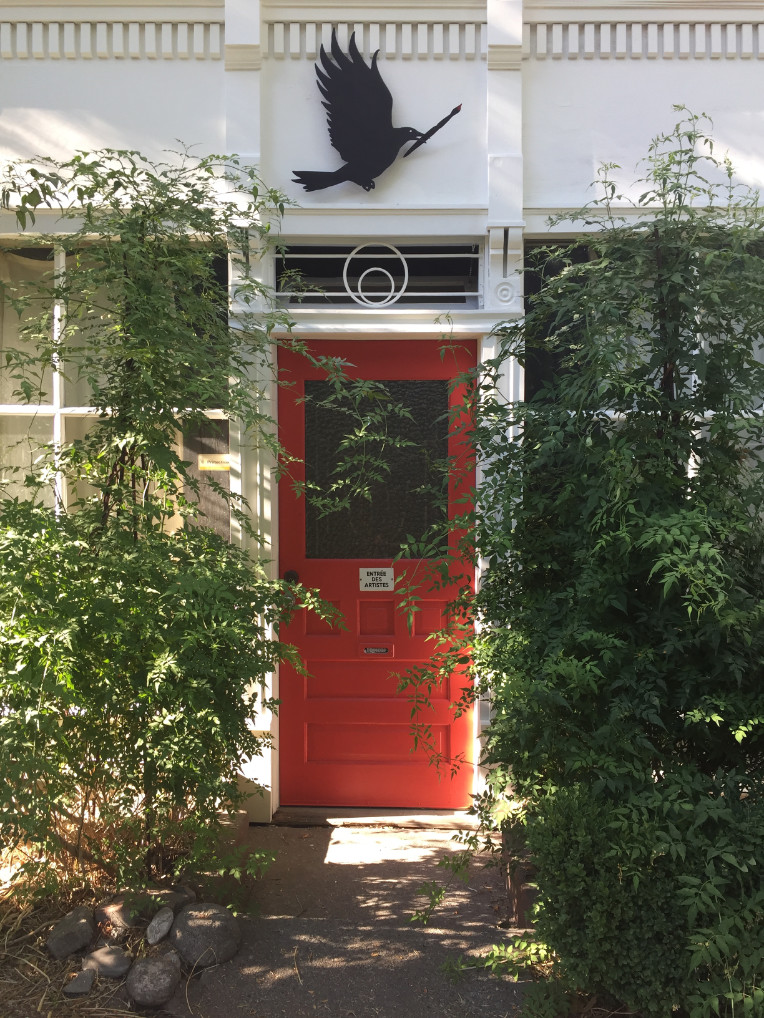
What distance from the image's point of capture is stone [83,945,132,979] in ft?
10.2

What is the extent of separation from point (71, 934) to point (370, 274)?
3388 millimetres

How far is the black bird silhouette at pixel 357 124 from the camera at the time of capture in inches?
177

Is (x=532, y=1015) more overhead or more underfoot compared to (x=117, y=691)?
more underfoot

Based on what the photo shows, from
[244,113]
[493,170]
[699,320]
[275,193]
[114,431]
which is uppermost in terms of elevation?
[244,113]

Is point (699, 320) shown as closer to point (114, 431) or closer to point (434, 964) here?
point (114, 431)

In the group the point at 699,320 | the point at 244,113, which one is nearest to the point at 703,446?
the point at 699,320

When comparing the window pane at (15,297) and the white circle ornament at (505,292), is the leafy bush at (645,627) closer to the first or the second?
the white circle ornament at (505,292)

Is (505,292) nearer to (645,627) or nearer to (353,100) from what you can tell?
(353,100)

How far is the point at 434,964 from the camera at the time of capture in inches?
129

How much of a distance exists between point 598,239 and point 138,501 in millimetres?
2169

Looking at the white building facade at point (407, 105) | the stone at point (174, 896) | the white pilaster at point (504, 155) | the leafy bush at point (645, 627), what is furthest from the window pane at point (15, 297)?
the leafy bush at point (645, 627)

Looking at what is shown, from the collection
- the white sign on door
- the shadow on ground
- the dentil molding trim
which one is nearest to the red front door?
the white sign on door

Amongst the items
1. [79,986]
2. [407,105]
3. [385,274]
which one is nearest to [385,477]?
[385,274]

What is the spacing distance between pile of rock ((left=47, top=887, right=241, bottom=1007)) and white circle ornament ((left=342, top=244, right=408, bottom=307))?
299 cm
